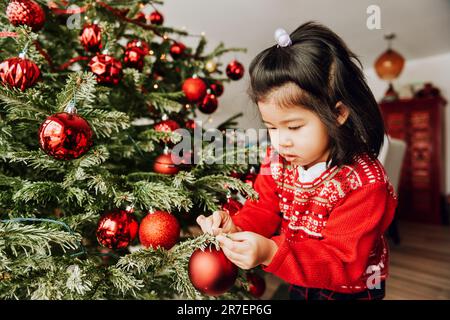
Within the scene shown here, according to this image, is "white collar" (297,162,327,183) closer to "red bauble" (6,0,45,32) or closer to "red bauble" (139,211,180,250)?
"red bauble" (139,211,180,250)

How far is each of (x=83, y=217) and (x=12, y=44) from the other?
0.43 meters

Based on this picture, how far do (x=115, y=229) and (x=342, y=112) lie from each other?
1.47 ft

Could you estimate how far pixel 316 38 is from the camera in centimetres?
57

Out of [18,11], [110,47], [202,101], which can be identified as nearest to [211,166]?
[202,101]

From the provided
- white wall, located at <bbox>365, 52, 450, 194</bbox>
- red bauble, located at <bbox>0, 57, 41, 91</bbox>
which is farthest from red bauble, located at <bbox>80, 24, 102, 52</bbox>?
white wall, located at <bbox>365, 52, 450, 194</bbox>

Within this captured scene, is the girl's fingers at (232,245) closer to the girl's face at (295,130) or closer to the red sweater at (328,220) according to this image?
the red sweater at (328,220)

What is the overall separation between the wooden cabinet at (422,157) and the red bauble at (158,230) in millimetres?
3204

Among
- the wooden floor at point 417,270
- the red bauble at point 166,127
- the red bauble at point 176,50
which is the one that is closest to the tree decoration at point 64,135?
the red bauble at point 166,127

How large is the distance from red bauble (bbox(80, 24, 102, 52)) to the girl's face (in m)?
0.36

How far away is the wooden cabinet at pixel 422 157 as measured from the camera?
3209 millimetres

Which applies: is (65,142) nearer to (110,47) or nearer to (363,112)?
(110,47)

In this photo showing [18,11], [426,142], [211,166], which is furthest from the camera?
[426,142]

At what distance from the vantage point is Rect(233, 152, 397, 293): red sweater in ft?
1.74
